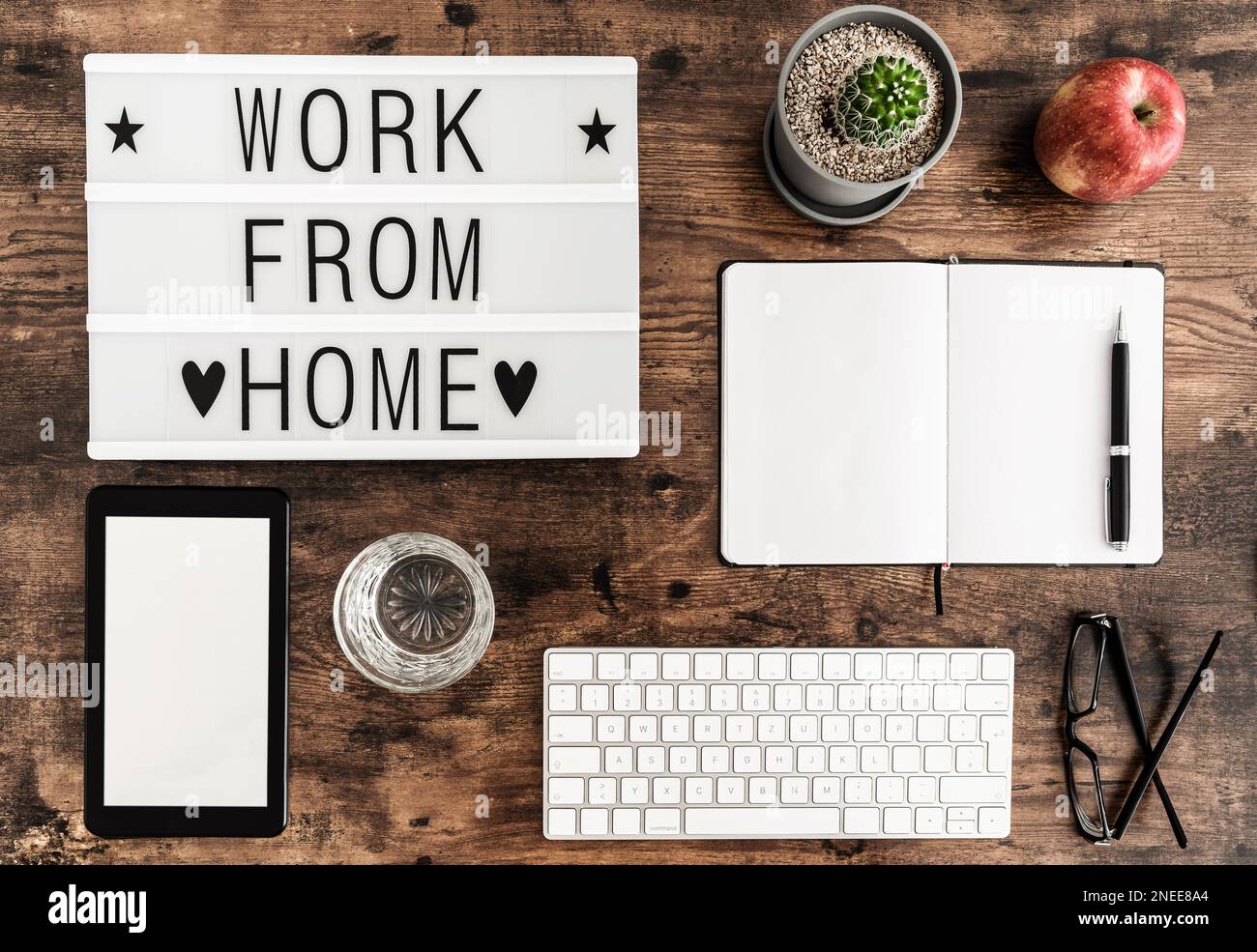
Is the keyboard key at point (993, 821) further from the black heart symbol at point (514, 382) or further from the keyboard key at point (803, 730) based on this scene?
the black heart symbol at point (514, 382)

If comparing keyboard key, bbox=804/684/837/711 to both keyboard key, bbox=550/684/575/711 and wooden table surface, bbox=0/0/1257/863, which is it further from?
keyboard key, bbox=550/684/575/711

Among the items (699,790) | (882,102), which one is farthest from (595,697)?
(882,102)

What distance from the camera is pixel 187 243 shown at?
685mm

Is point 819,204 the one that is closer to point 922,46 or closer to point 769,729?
point 922,46

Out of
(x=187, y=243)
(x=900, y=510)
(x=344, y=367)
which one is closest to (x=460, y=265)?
(x=344, y=367)

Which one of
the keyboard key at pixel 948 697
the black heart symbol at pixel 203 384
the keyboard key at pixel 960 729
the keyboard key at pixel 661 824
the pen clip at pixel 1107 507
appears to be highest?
the black heart symbol at pixel 203 384

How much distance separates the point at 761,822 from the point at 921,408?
0.44 m

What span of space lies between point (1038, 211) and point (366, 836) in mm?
922

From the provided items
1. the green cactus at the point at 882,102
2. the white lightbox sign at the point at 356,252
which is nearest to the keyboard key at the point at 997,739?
the white lightbox sign at the point at 356,252

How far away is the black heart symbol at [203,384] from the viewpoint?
689 millimetres

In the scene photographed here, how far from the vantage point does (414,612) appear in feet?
2.38

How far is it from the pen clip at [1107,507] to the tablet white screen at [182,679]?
0.84 m

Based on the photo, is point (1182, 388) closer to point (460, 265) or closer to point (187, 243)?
point (460, 265)

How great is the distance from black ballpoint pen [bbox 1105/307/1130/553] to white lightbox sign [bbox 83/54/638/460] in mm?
480
